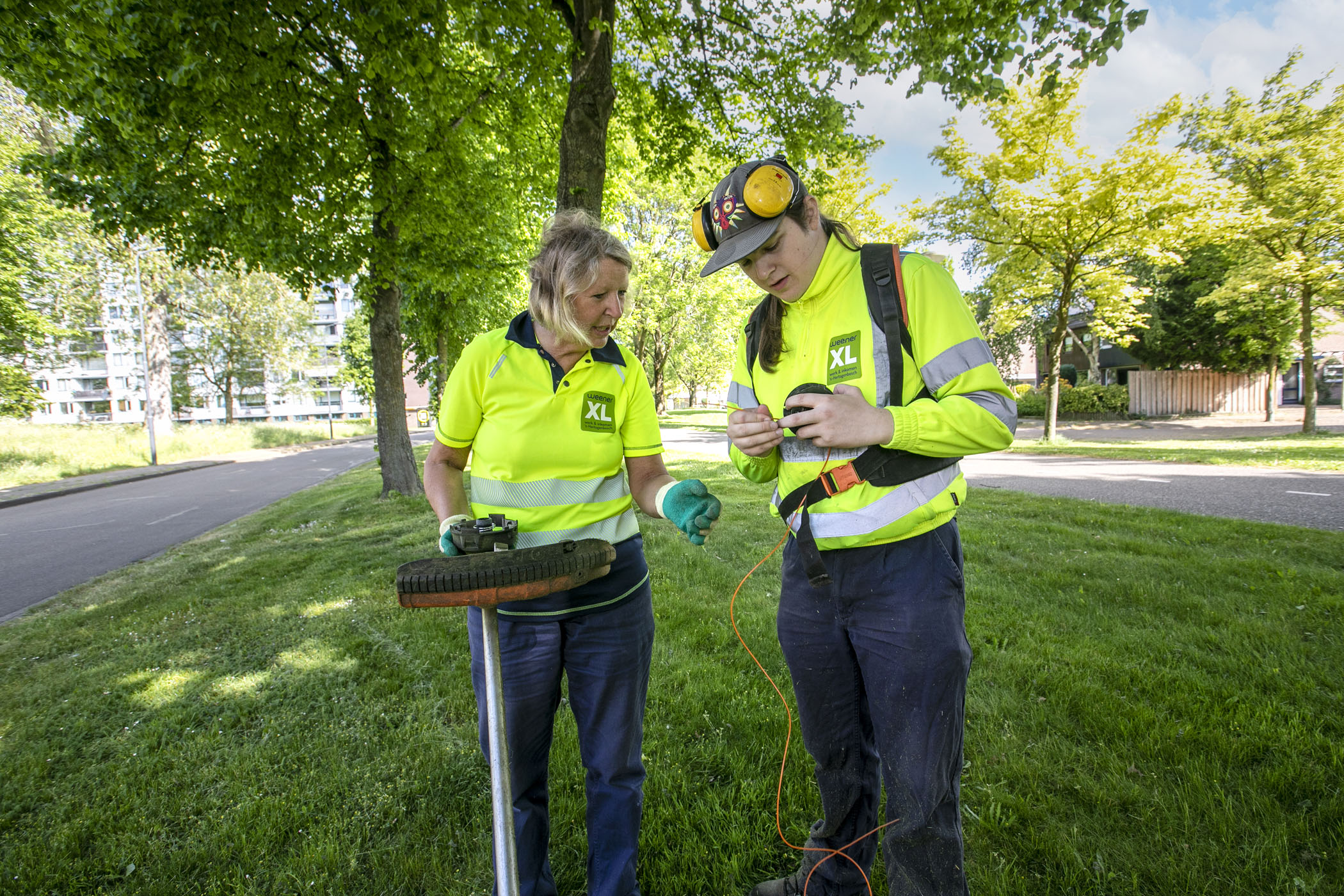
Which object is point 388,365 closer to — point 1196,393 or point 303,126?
point 303,126

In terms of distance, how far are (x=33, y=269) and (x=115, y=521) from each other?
1606cm

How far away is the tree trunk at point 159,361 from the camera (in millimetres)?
26000

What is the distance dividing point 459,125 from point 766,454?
27.1 ft

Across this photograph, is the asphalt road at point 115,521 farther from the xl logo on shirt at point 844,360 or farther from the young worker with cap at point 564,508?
the xl logo on shirt at point 844,360

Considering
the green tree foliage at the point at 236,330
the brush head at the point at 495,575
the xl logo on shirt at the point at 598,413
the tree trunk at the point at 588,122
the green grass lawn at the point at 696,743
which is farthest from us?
the green tree foliage at the point at 236,330

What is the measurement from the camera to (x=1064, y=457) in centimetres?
1343

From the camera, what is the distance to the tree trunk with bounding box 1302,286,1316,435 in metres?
15.0

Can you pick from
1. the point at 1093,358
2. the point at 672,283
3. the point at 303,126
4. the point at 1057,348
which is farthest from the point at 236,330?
the point at 1093,358

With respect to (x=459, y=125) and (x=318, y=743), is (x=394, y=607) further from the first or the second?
(x=459, y=125)

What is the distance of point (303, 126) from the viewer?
6.85 m

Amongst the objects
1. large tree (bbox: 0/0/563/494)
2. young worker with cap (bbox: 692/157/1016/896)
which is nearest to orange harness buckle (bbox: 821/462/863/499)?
young worker with cap (bbox: 692/157/1016/896)

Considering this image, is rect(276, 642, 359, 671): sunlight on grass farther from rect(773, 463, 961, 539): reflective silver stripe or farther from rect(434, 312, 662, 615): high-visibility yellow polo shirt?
rect(773, 463, 961, 539): reflective silver stripe

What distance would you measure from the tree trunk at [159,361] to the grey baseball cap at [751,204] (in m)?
32.3

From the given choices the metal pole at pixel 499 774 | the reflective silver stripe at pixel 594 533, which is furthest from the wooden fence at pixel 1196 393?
the metal pole at pixel 499 774
